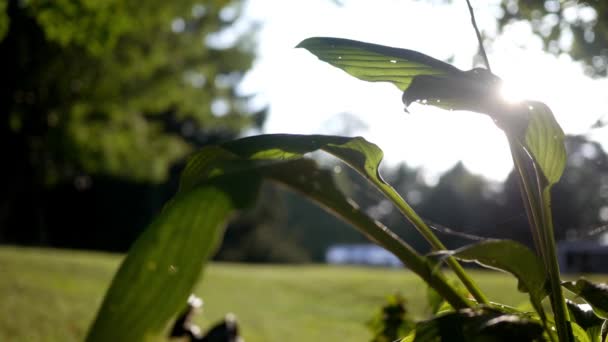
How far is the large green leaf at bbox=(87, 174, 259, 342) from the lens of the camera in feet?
1.43

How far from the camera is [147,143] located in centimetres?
1484

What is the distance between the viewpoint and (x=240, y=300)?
20.0 ft

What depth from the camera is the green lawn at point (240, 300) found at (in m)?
3.88

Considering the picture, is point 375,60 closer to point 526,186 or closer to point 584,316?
point 526,186

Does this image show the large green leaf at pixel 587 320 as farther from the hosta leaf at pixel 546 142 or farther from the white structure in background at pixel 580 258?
the white structure in background at pixel 580 258

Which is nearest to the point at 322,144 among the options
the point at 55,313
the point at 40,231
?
the point at 55,313

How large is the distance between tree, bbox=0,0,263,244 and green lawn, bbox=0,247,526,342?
4682mm

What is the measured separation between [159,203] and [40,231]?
404cm

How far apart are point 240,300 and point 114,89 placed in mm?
7950

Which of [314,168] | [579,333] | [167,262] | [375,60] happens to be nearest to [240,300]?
[579,333]

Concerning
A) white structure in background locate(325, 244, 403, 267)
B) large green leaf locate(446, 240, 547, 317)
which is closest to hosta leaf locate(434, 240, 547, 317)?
large green leaf locate(446, 240, 547, 317)

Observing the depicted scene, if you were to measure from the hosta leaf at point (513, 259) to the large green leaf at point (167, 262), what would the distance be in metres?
0.22

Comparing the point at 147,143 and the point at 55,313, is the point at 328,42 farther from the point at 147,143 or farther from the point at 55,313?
the point at 147,143

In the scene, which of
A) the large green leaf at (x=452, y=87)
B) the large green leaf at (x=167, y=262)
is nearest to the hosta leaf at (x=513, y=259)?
the large green leaf at (x=452, y=87)
